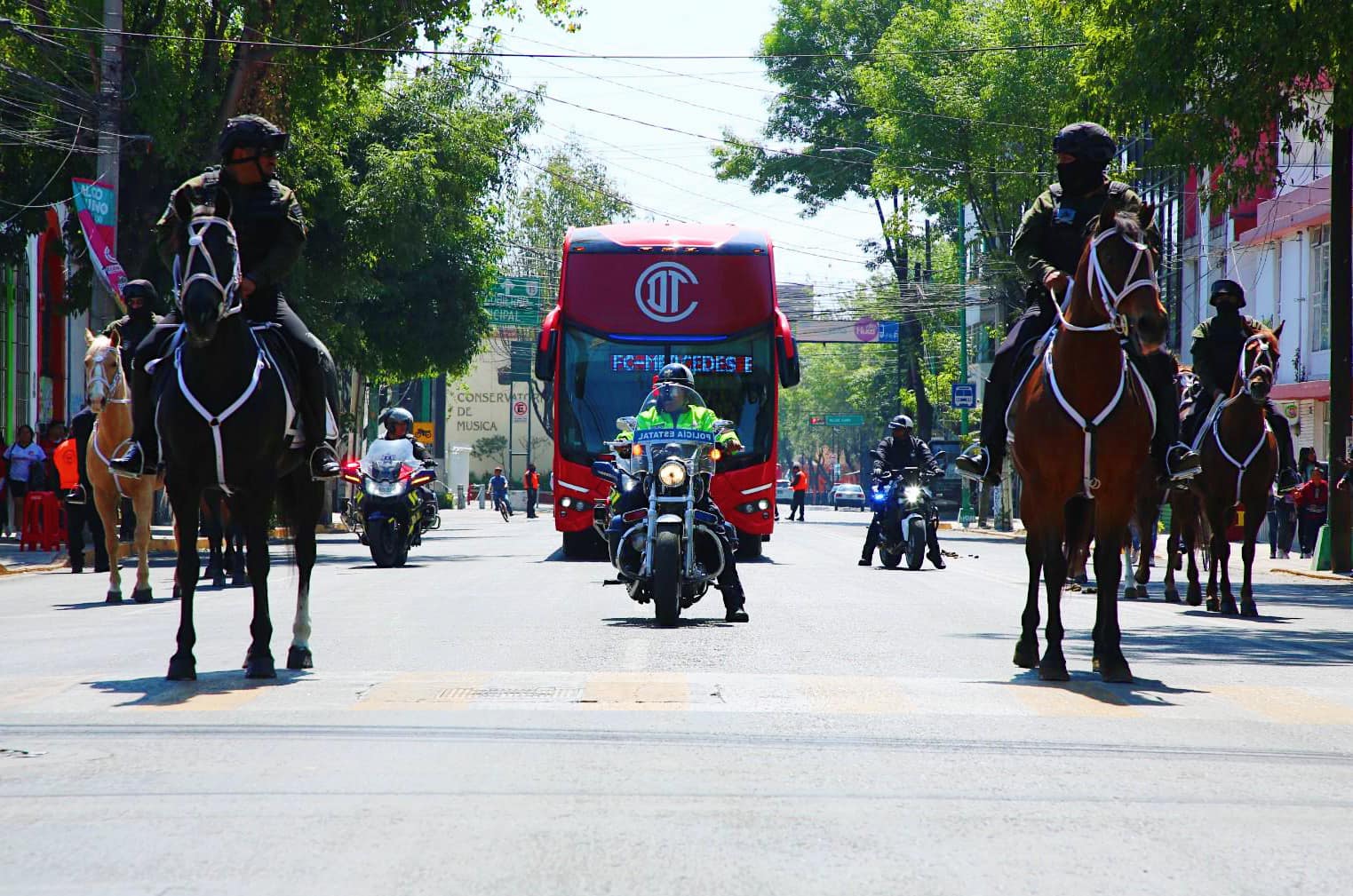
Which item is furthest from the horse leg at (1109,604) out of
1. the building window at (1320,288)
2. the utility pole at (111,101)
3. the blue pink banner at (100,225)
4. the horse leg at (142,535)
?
the building window at (1320,288)

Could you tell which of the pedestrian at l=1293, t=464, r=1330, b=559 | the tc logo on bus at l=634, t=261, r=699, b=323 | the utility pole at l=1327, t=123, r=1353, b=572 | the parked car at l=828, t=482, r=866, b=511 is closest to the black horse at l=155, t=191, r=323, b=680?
the tc logo on bus at l=634, t=261, r=699, b=323

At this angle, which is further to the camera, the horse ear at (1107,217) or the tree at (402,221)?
the tree at (402,221)

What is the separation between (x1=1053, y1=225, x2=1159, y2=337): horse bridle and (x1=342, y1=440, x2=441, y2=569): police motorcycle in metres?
15.1

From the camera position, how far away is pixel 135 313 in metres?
14.4

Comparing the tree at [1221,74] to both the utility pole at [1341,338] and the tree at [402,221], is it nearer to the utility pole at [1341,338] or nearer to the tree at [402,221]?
the utility pole at [1341,338]

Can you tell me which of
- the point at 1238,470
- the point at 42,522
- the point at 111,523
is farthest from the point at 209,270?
the point at 42,522

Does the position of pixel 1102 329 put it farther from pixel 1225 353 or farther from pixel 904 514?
pixel 904 514

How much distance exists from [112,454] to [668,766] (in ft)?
34.3

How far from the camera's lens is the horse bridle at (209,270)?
8562 millimetres

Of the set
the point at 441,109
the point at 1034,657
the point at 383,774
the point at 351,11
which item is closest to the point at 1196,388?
the point at 1034,657

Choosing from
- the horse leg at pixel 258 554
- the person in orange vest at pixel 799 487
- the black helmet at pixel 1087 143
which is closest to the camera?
the horse leg at pixel 258 554

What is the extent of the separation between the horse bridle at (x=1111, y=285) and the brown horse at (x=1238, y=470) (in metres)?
6.67

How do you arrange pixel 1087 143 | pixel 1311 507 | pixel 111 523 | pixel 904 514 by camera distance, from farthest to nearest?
pixel 1311 507 → pixel 904 514 → pixel 111 523 → pixel 1087 143

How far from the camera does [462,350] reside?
1694 inches
